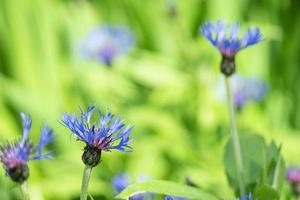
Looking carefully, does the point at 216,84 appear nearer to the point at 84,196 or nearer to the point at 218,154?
the point at 218,154

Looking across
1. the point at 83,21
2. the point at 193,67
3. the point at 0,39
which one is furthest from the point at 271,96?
the point at 0,39

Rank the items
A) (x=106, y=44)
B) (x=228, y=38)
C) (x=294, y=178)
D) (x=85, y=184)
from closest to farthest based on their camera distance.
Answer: (x=85, y=184) → (x=228, y=38) → (x=294, y=178) → (x=106, y=44)

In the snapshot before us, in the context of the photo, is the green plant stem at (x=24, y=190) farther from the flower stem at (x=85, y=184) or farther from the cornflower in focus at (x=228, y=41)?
the cornflower in focus at (x=228, y=41)

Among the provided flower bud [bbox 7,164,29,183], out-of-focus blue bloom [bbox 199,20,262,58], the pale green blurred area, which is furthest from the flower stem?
the pale green blurred area

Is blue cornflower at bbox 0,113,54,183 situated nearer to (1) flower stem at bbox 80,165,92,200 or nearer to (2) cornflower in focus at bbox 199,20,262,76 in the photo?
(1) flower stem at bbox 80,165,92,200

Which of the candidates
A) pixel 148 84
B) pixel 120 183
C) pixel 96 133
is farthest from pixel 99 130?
pixel 148 84

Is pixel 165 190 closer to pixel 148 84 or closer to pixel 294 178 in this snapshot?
pixel 294 178
